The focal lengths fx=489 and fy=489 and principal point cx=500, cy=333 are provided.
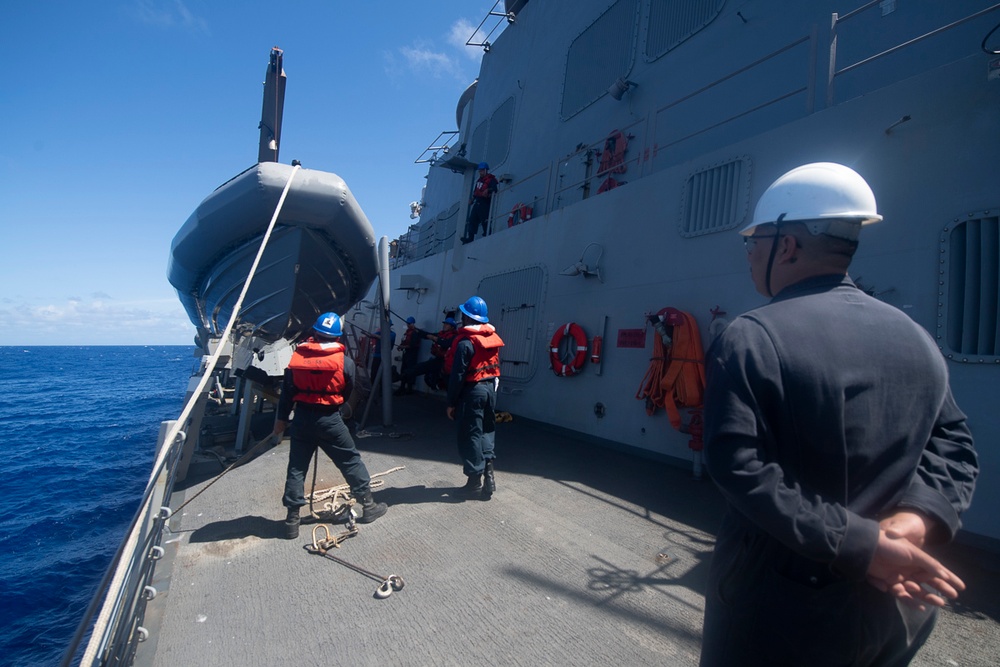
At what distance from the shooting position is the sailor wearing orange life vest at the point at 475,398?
3.83 m

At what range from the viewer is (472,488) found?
13.0 feet

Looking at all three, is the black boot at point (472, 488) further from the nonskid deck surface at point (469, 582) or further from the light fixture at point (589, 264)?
the light fixture at point (589, 264)

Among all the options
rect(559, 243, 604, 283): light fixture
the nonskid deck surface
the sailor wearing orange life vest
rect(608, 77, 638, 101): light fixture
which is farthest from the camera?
rect(608, 77, 638, 101): light fixture

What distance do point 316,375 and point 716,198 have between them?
12.9 feet

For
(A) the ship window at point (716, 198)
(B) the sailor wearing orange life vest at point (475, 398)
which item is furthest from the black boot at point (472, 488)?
(A) the ship window at point (716, 198)

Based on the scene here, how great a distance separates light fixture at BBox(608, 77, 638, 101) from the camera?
21.6ft

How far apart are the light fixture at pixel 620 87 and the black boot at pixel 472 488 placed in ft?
17.9

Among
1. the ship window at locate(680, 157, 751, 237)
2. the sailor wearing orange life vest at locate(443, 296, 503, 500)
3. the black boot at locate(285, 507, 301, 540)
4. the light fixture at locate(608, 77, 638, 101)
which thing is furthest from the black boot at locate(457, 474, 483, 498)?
the light fixture at locate(608, 77, 638, 101)

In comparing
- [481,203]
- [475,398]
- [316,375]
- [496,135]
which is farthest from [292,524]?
[496,135]

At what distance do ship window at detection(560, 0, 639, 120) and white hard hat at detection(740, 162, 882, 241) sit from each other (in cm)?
673

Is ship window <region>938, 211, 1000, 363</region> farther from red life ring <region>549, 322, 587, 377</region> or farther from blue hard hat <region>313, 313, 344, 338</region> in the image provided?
blue hard hat <region>313, 313, 344, 338</region>

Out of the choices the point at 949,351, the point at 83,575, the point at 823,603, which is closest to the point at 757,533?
the point at 823,603

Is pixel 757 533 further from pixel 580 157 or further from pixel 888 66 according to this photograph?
pixel 580 157

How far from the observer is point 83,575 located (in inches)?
177
